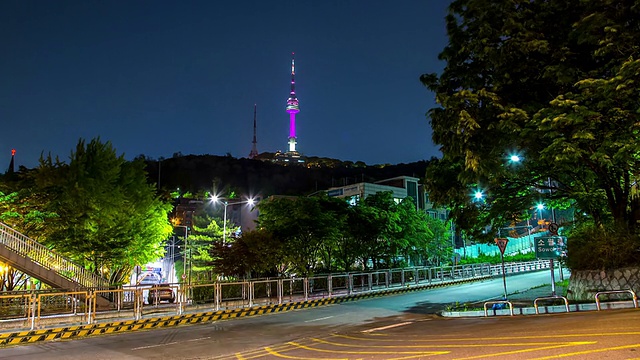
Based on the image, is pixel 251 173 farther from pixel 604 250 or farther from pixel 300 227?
pixel 604 250

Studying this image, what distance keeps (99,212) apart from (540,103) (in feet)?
77.6

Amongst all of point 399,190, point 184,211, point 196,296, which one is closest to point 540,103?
point 196,296

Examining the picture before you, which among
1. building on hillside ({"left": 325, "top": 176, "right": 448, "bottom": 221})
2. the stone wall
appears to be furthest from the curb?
building on hillside ({"left": 325, "top": 176, "right": 448, "bottom": 221})

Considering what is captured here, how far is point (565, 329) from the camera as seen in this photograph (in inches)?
432

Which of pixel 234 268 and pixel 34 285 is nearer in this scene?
pixel 234 268

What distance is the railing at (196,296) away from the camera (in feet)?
56.1

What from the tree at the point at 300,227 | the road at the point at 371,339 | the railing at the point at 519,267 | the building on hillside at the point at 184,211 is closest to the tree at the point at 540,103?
the road at the point at 371,339

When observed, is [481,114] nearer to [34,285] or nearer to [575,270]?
[575,270]

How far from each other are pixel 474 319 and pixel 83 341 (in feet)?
40.7

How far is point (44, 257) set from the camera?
923 inches

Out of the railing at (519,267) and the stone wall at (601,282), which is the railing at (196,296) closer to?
the railing at (519,267)

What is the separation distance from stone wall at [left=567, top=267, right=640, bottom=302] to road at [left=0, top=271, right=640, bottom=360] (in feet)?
7.90

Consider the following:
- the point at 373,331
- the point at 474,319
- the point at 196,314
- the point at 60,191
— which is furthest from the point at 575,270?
the point at 60,191

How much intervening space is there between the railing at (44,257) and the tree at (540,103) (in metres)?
18.1
